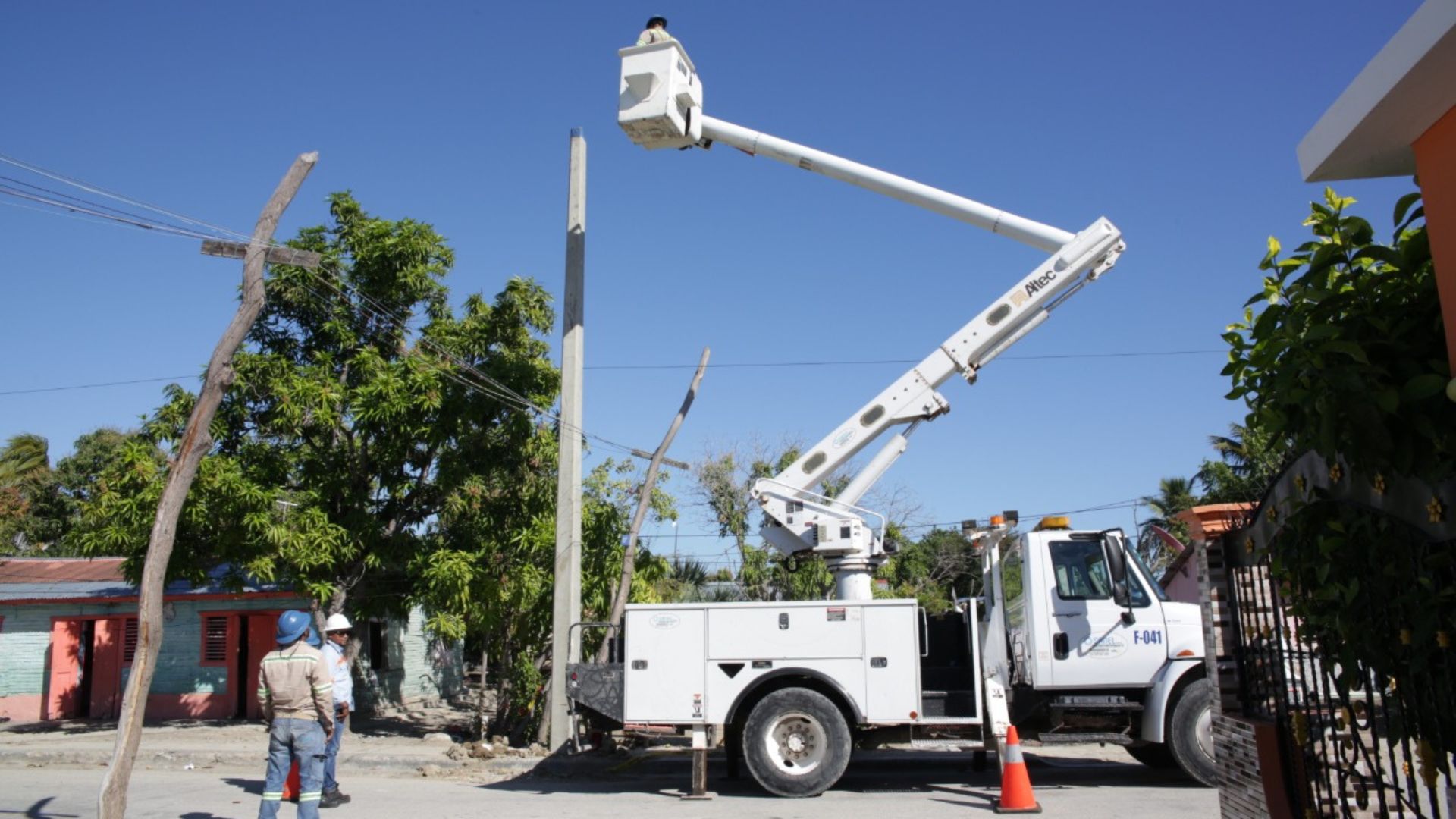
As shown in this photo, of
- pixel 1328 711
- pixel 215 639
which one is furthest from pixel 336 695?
pixel 215 639

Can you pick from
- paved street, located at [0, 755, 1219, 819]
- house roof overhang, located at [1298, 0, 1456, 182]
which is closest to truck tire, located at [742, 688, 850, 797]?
paved street, located at [0, 755, 1219, 819]

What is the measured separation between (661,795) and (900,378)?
4.94 metres

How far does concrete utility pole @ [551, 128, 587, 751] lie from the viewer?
1266 centimetres

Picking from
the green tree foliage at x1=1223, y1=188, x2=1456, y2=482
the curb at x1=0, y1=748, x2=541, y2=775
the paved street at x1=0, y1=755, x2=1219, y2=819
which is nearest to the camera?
the green tree foliage at x1=1223, y1=188, x2=1456, y2=482

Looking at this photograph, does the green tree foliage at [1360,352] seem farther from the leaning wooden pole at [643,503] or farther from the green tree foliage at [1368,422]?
the leaning wooden pole at [643,503]

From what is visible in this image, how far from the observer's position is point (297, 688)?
24.6 ft

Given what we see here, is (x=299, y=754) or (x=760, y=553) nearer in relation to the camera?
(x=299, y=754)

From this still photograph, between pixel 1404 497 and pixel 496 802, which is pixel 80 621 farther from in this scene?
pixel 1404 497

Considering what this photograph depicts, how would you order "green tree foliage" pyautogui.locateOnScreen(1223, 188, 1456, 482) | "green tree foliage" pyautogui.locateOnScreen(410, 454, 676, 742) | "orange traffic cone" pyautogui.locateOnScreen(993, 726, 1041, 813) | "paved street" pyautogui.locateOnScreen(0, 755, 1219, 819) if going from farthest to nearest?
1. "green tree foliage" pyautogui.locateOnScreen(410, 454, 676, 742)
2. "paved street" pyautogui.locateOnScreen(0, 755, 1219, 819)
3. "orange traffic cone" pyautogui.locateOnScreen(993, 726, 1041, 813)
4. "green tree foliage" pyautogui.locateOnScreen(1223, 188, 1456, 482)

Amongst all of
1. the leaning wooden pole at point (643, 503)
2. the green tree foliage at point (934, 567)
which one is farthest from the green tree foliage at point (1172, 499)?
the leaning wooden pole at point (643, 503)

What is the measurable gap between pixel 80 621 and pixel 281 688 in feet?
48.7

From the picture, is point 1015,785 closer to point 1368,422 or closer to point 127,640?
point 1368,422

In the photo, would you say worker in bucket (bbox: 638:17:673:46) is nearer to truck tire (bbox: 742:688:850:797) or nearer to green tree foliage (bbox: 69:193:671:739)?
green tree foliage (bbox: 69:193:671:739)

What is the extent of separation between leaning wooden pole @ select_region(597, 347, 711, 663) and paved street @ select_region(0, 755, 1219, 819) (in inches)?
93.2
